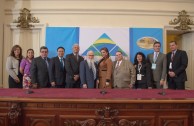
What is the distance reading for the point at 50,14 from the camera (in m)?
5.55

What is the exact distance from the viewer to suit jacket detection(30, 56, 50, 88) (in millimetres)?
4258

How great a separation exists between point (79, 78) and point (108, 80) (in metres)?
0.61

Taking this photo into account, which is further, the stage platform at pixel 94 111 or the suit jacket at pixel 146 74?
the suit jacket at pixel 146 74

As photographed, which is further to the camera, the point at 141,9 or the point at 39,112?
the point at 141,9

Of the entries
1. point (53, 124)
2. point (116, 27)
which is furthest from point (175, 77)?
point (53, 124)

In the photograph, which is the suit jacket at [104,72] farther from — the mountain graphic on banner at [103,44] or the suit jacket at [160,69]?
the mountain graphic on banner at [103,44]

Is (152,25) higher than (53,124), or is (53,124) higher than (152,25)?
(152,25)

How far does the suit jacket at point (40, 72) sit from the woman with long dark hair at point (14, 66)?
1.48ft

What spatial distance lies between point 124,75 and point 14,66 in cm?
225

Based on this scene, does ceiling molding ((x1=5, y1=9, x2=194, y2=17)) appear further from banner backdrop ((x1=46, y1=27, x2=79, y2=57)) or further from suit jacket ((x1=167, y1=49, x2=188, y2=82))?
suit jacket ((x1=167, y1=49, x2=188, y2=82))

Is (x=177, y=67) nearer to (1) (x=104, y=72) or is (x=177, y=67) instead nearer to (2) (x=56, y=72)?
(1) (x=104, y=72)

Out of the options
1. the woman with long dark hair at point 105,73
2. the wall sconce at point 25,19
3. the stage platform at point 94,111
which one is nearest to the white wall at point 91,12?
the wall sconce at point 25,19

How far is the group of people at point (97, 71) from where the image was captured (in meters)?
4.30

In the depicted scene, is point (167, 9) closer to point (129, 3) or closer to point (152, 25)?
point (152, 25)
